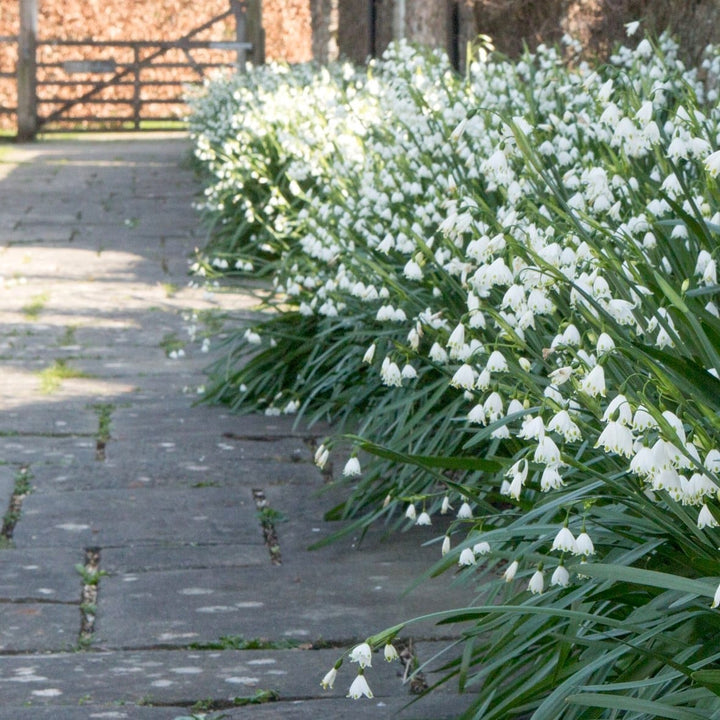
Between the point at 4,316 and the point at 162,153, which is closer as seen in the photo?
the point at 4,316

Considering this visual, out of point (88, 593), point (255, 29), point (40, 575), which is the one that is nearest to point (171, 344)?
point (40, 575)

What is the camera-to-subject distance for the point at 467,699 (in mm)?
2826

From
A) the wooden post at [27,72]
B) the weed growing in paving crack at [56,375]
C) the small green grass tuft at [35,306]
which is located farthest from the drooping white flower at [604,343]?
the wooden post at [27,72]

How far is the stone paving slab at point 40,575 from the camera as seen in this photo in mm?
3459

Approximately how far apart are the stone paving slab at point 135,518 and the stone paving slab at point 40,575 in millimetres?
75

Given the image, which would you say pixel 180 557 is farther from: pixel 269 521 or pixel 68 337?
pixel 68 337

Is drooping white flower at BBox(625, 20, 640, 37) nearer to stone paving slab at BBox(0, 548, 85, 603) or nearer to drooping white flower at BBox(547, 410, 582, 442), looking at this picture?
drooping white flower at BBox(547, 410, 582, 442)

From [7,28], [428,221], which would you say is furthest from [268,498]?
[7,28]

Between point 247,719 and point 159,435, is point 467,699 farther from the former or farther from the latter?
point 159,435

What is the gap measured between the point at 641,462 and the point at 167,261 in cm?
752

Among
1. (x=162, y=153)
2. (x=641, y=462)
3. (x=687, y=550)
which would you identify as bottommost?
(x=162, y=153)

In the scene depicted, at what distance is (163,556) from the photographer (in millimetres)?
3781

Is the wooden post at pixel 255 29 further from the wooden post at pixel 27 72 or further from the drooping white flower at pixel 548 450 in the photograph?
the drooping white flower at pixel 548 450

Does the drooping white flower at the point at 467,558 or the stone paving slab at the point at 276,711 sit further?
the stone paving slab at the point at 276,711
